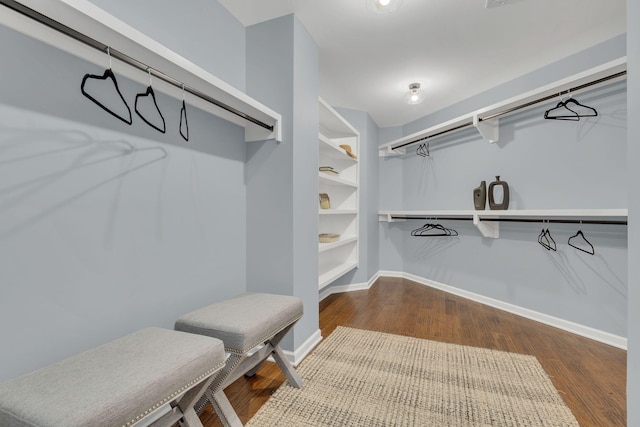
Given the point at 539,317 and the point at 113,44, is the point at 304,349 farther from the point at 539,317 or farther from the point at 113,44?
the point at 539,317

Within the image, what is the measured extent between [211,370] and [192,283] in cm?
66

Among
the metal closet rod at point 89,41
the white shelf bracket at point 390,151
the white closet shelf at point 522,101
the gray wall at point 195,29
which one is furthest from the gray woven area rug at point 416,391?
the white shelf bracket at point 390,151

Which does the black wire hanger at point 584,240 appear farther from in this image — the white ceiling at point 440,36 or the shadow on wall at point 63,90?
the shadow on wall at point 63,90

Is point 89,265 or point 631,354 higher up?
point 89,265

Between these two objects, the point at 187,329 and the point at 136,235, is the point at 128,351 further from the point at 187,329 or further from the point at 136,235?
the point at 136,235

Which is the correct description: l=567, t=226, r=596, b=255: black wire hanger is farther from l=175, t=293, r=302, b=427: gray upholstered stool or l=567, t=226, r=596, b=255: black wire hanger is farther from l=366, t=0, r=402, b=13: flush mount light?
l=175, t=293, r=302, b=427: gray upholstered stool

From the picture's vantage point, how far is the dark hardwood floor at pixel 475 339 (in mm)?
1484

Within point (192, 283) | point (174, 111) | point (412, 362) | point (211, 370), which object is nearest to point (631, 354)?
point (412, 362)

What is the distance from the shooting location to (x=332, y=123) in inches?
119

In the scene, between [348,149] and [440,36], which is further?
[348,149]

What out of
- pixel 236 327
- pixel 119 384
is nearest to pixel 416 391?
pixel 236 327

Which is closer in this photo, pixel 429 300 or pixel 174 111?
pixel 174 111

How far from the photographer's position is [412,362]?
1.88 m

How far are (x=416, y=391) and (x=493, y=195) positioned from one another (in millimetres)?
2234
